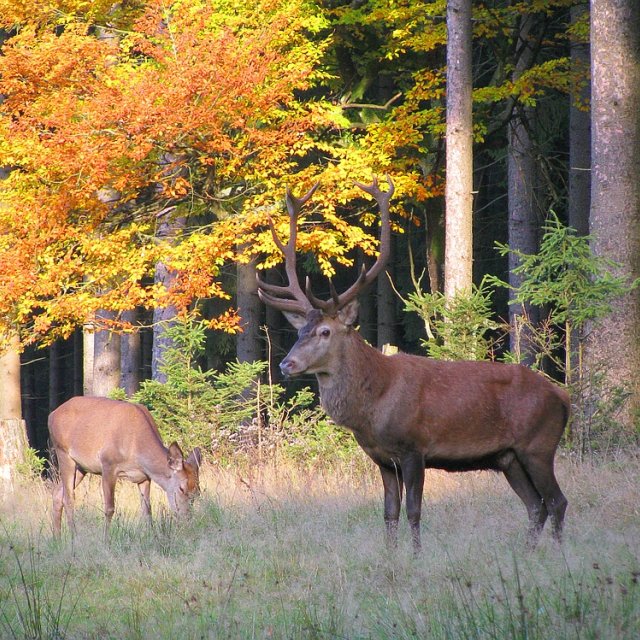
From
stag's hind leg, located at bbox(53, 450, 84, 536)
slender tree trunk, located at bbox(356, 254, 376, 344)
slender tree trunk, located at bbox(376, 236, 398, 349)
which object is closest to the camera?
stag's hind leg, located at bbox(53, 450, 84, 536)

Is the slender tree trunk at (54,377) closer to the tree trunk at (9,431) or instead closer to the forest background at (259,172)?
the forest background at (259,172)

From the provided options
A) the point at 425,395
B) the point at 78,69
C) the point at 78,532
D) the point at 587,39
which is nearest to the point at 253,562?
the point at 425,395

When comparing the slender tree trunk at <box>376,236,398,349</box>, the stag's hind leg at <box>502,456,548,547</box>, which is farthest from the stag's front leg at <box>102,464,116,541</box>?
the slender tree trunk at <box>376,236,398,349</box>

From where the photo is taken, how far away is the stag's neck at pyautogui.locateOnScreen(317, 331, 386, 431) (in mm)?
7309

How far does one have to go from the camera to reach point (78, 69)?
45.4ft

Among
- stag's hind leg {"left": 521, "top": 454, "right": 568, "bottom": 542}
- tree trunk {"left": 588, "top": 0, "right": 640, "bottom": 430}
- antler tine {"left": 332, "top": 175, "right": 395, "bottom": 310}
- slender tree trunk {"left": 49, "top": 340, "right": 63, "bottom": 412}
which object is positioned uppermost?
tree trunk {"left": 588, "top": 0, "right": 640, "bottom": 430}

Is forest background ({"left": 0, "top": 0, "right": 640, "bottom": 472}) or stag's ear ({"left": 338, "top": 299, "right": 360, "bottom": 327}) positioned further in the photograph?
forest background ({"left": 0, "top": 0, "right": 640, "bottom": 472})

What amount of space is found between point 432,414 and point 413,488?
21.4 inches

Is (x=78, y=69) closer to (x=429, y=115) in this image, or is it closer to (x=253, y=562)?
(x=429, y=115)

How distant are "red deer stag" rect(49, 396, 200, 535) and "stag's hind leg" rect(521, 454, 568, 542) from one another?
3.31 m

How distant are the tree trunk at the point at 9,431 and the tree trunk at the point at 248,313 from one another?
4745mm

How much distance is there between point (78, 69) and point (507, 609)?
10.9 metres

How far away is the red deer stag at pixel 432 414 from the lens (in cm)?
724

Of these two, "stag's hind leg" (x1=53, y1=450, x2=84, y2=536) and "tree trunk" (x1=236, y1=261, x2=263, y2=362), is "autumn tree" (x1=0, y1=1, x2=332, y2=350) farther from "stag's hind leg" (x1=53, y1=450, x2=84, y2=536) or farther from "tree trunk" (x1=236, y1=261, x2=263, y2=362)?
"tree trunk" (x1=236, y1=261, x2=263, y2=362)
